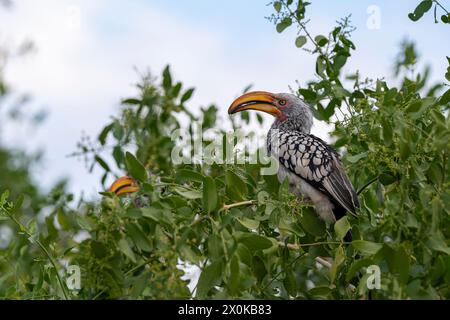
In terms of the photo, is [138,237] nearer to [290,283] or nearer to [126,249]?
[126,249]

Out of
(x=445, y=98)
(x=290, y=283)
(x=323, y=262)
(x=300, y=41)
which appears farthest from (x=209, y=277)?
(x=300, y=41)

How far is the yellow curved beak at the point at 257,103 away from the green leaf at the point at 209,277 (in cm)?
180

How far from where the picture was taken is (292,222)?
2.74m

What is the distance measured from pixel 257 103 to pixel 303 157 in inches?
24.7

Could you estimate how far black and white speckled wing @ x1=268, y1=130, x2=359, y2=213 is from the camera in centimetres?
335

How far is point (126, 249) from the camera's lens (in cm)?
222

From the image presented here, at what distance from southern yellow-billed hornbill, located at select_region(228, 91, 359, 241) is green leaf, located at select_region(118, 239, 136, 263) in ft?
3.79

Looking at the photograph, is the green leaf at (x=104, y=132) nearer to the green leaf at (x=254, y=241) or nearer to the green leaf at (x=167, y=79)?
the green leaf at (x=167, y=79)

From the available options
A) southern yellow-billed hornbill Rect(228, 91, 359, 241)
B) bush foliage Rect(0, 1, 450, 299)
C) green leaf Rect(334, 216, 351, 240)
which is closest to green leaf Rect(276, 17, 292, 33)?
bush foliage Rect(0, 1, 450, 299)

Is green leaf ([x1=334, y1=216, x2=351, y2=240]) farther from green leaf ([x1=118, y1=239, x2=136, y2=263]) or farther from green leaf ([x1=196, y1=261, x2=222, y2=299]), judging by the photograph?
green leaf ([x1=118, y1=239, x2=136, y2=263])
